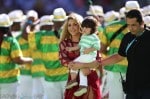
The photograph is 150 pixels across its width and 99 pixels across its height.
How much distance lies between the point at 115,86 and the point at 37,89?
2.40 meters

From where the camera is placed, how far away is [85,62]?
12125 millimetres

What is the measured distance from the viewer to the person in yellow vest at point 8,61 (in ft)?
47.1

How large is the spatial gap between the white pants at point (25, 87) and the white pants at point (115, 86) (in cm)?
240

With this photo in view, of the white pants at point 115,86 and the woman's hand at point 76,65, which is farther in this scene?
the white pants at point 115,86

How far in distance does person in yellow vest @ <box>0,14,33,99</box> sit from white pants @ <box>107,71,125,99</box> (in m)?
1.58

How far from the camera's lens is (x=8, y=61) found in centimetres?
1448

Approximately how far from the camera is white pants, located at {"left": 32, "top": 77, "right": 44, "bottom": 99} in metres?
16.3

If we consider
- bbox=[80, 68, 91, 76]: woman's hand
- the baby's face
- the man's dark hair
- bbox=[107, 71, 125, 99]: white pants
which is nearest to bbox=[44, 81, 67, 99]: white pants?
bbox=[107, 71, 125, 99]: white pants

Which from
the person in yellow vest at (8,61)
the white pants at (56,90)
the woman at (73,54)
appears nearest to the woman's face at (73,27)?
the woman at (73,54)

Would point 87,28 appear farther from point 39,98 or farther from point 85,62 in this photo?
point 39,98

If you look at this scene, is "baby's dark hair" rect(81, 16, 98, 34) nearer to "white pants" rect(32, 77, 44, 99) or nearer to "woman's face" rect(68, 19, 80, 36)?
"woman's face" rect(68, 19, 80, 36)

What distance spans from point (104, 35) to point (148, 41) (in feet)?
10.3

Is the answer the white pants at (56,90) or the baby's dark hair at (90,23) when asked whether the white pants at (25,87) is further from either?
the baby's dark hair at (90,23)

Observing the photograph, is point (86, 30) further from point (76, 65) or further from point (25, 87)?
point (25, 87)
